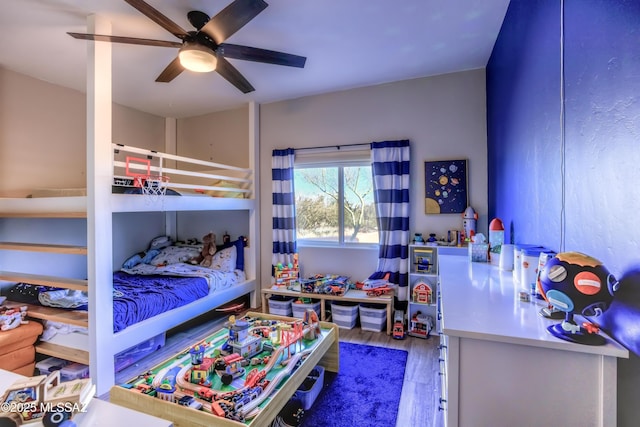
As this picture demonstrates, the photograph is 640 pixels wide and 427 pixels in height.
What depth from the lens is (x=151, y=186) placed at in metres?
2.36

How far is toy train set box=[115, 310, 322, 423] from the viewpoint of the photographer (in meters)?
1.32

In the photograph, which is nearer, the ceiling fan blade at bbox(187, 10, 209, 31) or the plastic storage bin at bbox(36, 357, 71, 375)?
the ceiling fan blade at bbox(187, 10, 209, 31)

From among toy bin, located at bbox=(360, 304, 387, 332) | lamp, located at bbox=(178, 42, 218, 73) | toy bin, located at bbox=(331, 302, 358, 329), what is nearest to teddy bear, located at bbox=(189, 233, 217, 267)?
toy bin, located at bbox=(331, 302, 358, 329)

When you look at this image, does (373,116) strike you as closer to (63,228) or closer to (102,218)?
(102,218)

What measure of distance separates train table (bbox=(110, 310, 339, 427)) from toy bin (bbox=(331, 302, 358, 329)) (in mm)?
888

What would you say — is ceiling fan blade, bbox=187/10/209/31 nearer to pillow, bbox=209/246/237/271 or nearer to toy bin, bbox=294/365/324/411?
pillow, bbox=209/246/237/271

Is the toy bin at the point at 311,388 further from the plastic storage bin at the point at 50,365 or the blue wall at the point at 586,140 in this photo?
the plastic storage bin at the point at 50,365

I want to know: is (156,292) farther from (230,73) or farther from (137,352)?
(230,73)

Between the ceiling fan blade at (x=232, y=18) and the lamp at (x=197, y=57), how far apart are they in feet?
0.31

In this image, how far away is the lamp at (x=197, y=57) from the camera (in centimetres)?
175

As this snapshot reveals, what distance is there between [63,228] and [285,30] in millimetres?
3006

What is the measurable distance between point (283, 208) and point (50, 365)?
240cm

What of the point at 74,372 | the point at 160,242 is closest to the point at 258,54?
the point at 74,372

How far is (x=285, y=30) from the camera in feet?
7.11
